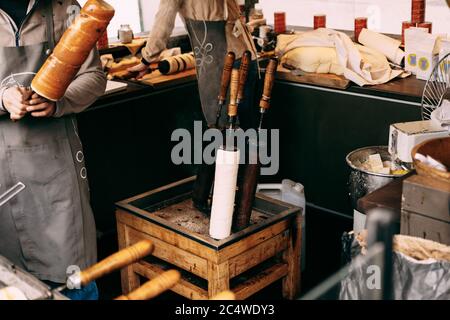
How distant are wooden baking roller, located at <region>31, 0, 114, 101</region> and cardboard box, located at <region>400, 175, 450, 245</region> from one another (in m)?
1.08

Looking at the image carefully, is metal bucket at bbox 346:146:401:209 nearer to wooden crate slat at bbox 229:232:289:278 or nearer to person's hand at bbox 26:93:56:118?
wooden crate slat at bbox 229:232:289:278

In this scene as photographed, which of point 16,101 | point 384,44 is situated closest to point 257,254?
point 16,101

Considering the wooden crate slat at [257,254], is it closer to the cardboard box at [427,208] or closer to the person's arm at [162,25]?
the cardboard box at [427,208]

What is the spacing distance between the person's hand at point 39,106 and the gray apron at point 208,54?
72.2 inches

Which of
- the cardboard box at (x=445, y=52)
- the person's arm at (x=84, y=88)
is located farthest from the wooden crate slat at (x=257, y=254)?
the cardboard box at (x=445, y=52)

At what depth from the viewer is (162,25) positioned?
3932 mm

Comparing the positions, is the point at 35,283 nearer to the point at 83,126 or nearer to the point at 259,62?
the point at 83,126

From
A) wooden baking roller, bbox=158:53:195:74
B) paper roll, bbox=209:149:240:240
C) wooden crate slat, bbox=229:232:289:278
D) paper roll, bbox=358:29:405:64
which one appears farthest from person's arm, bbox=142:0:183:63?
wooden crate slat, bbox=229:232:289:278


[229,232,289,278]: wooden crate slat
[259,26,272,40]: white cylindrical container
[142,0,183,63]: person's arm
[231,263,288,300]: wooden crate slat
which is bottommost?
[231,263,288,300]: wooden crate slat

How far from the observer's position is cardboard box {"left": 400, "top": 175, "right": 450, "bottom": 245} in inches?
73.5

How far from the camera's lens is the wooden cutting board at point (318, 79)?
399cm

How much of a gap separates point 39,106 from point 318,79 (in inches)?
89.5
